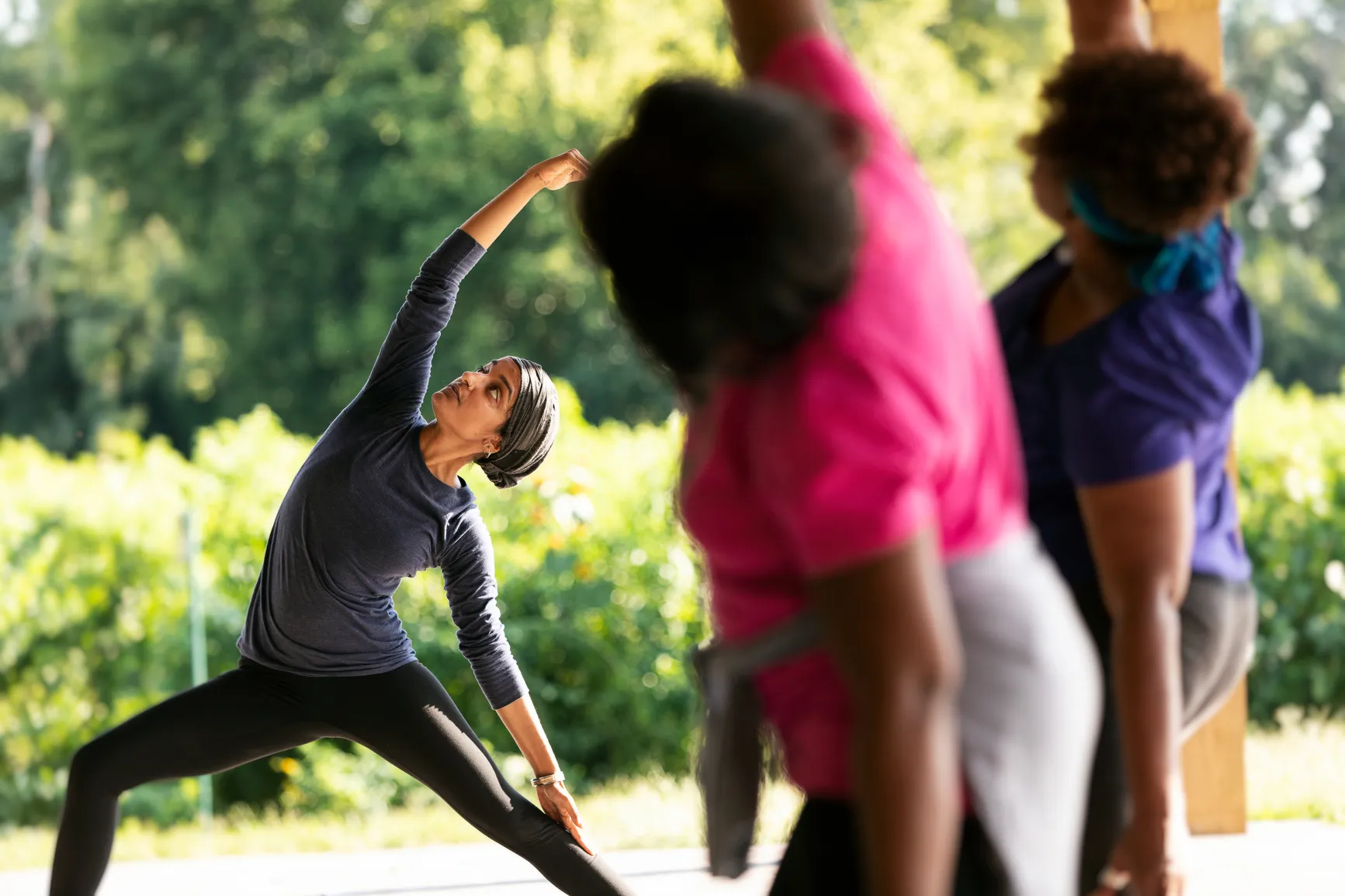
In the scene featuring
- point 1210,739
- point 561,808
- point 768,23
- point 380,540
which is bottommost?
point 1210,739

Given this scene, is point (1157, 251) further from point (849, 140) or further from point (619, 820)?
point (619, 820)

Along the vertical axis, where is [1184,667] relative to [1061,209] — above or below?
below

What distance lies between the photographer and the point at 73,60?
74.7 feet

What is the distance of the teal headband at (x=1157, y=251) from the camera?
1635mm

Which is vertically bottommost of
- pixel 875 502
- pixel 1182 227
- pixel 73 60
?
pixel 875 502

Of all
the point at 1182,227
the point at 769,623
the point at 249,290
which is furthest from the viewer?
the point at 249,290

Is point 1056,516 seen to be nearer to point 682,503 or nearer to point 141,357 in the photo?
point 682,503

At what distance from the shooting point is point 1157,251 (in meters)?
1.65

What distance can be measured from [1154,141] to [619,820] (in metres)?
4.27

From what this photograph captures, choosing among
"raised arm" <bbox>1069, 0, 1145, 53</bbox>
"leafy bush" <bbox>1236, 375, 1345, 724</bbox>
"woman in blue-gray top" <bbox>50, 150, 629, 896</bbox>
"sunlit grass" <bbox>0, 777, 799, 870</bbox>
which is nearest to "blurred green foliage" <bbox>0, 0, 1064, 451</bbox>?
"leafy bush" <bbox>1236, 375, 1345, 724</bbox>

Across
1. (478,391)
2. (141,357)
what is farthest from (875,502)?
(141,357)

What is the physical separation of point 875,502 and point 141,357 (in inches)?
946

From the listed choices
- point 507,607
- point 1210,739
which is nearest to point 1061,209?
point 1210,739

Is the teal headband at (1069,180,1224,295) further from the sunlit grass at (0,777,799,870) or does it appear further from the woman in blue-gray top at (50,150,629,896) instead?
the sunlit grass at (0,777,799,870)
